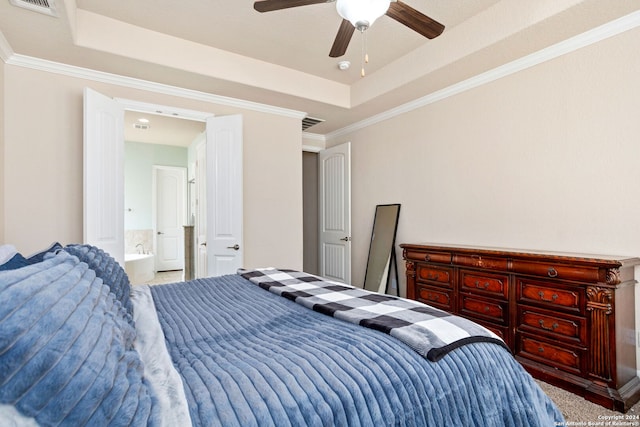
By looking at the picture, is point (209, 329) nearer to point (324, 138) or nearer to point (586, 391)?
point (586, 391)

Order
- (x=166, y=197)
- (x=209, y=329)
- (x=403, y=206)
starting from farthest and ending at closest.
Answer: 1. (x=166, y=197)
2. (x=403, y=206)
3. (x=209, y=329)

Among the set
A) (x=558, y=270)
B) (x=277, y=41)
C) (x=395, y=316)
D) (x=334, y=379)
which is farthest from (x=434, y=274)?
(x=277, y=41)

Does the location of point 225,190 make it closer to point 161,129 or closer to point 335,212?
point 335,212

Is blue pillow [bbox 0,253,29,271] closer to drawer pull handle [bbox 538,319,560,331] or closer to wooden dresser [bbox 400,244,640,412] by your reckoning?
wooden dresser [bbox 400,244,640,412]

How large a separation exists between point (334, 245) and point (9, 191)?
3.72 metres

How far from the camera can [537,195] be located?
2.81 m

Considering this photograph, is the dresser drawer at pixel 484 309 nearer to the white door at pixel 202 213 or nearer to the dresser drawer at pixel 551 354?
the dresser drawer at pixel 551 354

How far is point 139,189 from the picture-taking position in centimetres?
667

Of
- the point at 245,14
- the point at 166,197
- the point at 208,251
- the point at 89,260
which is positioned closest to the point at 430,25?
the point at 245,14

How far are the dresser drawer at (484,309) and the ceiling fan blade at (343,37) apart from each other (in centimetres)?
227

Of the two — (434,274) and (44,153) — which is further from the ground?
(44,153)

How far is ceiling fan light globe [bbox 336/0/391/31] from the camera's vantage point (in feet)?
5.77

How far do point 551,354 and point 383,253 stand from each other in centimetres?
212

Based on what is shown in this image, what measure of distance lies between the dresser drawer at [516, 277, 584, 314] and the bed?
4.27 ft
